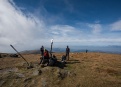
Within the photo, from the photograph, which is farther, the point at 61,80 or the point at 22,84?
the point at 61,80

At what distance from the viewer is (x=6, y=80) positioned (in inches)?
757

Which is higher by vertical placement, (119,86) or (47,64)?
(47,64)

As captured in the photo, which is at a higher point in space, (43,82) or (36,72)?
(36,72)

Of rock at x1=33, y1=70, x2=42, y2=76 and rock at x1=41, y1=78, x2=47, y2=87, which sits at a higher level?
rock at x1=33, y1=70, x2=42, y2=76

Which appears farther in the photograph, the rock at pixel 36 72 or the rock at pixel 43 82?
the rock at pixel 36 72

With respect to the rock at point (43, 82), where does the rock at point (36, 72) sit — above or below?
above

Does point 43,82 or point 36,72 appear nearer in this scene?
point 43,82

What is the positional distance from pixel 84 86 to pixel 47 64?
32.8ft

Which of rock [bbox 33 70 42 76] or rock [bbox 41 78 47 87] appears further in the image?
rock [bbox 33 70 42 76]

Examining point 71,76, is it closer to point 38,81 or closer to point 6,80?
point 38,81

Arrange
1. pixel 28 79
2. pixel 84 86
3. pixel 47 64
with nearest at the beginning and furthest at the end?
pixel 84 86
pixel 28 79
pixel 47 64

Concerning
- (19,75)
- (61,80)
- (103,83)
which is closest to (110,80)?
(103,83)

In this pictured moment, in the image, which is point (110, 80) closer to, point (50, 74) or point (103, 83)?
point (103, 83)

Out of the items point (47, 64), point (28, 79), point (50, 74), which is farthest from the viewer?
point (47, 64)
